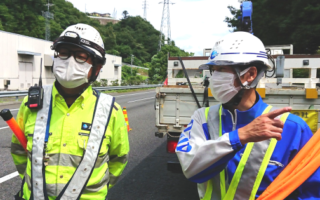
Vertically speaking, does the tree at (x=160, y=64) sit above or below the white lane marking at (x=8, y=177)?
above

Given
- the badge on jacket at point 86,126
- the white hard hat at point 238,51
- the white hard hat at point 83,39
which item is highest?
the white hard hat at point 83,39

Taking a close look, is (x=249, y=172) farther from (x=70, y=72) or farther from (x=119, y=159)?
(x=70, y=72)

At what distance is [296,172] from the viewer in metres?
1.51

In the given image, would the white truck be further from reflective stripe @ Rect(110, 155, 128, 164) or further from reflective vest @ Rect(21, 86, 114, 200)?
reflective vest @ Rect(21, 86, 114, 200)

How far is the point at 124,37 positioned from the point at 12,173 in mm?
108816

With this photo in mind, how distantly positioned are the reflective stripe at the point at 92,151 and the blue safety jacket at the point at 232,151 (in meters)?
0.60

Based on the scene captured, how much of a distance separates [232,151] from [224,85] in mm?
466

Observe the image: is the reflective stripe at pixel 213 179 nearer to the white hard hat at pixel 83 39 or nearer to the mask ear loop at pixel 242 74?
the mask ear loop at pixel 242 74

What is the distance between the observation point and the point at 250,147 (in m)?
1.67

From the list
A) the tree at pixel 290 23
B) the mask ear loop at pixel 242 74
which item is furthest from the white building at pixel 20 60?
the mask ear loop at pixel 242 74

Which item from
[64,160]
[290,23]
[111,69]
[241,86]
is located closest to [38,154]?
[64,160]

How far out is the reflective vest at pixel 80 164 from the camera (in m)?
1.93

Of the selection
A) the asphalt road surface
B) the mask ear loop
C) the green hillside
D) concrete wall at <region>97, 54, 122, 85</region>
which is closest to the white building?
the green hillside

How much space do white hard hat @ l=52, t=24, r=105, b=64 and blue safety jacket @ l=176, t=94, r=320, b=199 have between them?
937 millimetres
